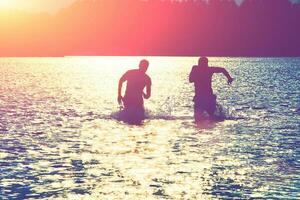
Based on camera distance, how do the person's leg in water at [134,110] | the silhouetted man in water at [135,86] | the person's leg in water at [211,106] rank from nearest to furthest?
the silhouetted man in water at [135,86] → the person's leg in water at [134,110] → the person's leg in water at [211,106]

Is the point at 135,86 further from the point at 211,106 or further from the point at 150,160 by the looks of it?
the point at 150,160

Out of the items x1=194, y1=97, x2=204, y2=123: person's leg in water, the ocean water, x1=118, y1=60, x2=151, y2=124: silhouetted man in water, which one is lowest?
the ocean water

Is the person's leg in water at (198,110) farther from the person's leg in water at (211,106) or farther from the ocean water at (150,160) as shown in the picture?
the ocean water at (150,160)

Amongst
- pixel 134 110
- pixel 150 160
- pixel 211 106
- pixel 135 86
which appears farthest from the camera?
pixel 134 110

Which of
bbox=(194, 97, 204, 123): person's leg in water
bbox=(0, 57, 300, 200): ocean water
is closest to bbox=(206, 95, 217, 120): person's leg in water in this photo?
bbox=(194, 97, 204, 123): person's leg in water

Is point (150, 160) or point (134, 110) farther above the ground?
point (134, 110)

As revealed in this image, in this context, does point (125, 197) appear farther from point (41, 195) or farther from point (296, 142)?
point (296, 142)

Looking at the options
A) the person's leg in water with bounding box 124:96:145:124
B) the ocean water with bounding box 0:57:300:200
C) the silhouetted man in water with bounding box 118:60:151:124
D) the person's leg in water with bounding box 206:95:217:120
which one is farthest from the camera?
the person's leg in water with bounding box 206:95:217:120

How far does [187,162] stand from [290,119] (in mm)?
13549

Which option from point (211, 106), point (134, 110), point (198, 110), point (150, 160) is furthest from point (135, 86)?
point (150, 160)

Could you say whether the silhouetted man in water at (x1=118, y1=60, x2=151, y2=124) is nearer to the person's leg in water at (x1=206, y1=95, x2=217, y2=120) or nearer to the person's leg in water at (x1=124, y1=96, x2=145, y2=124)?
the person's leg in water at (x1=124, y1=96, x2=145, y2=124)

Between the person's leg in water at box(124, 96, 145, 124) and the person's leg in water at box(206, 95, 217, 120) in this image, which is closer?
the person's leg in water at box(124, 96, 145, 124)

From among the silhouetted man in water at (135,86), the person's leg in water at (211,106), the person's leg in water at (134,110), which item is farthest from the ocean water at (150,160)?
the silhouetted man in water at (135,86)

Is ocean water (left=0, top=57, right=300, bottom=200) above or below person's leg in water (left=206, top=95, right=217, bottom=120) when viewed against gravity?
below
